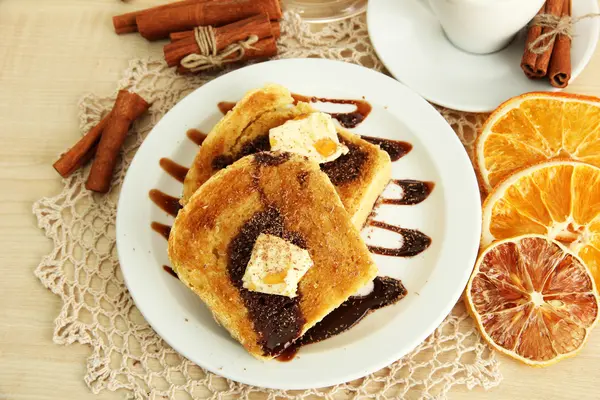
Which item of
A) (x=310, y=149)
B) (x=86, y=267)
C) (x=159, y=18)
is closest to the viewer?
(x=310, y=149)

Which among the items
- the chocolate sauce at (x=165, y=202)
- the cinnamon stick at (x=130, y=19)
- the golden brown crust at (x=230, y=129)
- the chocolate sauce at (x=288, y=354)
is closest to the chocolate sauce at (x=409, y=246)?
the chocolate sauce at (x=288, y=354)

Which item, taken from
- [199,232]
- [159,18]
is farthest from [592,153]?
[159,18]

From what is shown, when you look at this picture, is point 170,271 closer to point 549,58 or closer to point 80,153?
point 80,153

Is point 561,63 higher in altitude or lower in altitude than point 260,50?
higher

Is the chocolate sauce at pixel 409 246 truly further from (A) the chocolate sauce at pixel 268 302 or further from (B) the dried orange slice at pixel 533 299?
(A) the chocolate sauce at pixel 268 302

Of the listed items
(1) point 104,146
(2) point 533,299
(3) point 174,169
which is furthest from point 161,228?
(2) point 533,299

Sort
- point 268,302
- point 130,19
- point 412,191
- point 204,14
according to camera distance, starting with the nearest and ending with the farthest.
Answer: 1. point 268,302
2. point 412,191
3. point 204,14
4. point 130,19

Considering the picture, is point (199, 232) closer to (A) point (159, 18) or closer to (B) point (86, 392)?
(B) point (86, 392)
